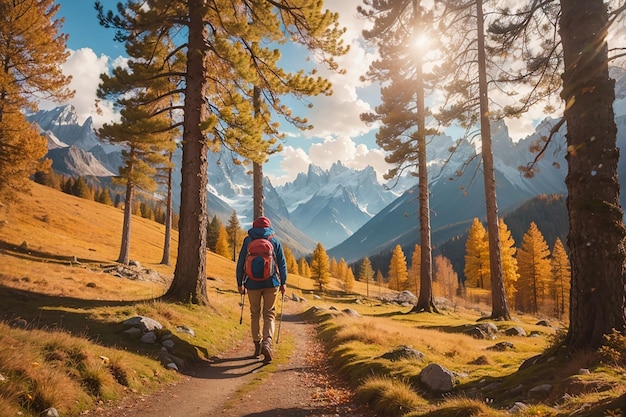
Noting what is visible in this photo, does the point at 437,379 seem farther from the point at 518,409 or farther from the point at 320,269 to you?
the point at 320,269

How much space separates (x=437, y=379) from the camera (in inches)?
227

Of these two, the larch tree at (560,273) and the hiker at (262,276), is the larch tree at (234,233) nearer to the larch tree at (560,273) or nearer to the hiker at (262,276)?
the larch tree at (560,273)

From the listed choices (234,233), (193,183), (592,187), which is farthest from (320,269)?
(592,187)

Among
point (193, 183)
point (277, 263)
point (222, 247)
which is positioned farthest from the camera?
point (222, 247)

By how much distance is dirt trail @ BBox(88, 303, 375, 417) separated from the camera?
532 cm

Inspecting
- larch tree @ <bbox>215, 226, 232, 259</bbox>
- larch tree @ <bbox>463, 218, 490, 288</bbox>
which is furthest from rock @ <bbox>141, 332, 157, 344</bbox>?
larch tree @ <bbox>215, 226, 232, 259</bbox>

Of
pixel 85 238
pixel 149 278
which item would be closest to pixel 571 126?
pixel 149 278

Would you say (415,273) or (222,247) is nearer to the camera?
(415,273)

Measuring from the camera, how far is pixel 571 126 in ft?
18.0

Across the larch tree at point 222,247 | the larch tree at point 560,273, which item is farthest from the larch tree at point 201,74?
the larch tree at point 222,247

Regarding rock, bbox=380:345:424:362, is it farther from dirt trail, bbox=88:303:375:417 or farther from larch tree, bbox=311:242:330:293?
larch tree, bbox=311:242:330:293

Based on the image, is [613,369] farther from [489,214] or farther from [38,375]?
[489,214]

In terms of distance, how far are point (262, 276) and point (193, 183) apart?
503 cm

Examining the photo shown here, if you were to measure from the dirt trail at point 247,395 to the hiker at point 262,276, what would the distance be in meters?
0.87
